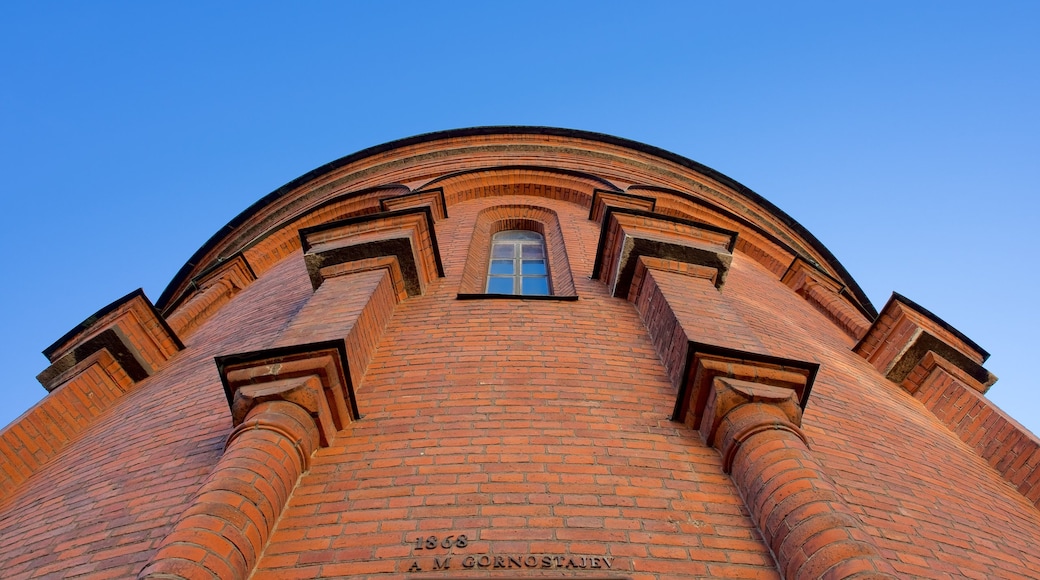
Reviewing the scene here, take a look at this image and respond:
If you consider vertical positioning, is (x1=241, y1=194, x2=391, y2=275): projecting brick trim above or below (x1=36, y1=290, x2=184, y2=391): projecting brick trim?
above

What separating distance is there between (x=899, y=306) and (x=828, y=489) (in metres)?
4.72

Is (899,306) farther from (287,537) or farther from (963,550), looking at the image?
(287,537)

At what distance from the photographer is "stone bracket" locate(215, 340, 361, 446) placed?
3.83 meters

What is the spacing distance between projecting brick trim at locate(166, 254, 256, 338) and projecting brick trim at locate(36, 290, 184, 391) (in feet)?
2.78

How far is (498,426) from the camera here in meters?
4.11

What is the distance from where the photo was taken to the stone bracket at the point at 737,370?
4.03 metres

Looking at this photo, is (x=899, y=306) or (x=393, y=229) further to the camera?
(x=899, y=306)

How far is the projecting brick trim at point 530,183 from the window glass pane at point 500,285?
2.31 meters

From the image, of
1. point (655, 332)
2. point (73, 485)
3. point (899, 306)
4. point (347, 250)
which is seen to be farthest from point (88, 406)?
point (899, 306)

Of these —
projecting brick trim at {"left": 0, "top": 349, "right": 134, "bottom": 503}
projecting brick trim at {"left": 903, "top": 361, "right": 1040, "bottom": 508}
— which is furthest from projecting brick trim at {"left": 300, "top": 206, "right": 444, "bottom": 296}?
projecting brick trim at {"left": 903, "top": 361, "right": 1040, "bottom": 508}

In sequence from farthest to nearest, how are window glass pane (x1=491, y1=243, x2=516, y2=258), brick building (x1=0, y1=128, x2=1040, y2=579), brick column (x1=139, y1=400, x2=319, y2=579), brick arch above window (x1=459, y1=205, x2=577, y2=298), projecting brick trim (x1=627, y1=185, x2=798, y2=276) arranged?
projecting brick trim (x1=627, y1=185, x2=798, y2=276)
window glass pane (x1=491, y1=243, x2=516, y2=258)
brick arch above window (x1=459, y1=205, x2=577, y2=298)
brick building (x1=0, y1=128, x2=1040, y2=579)
brick column (x1=139, y1=400, x2=319, y2=579)

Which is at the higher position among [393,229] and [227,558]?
[393,229]

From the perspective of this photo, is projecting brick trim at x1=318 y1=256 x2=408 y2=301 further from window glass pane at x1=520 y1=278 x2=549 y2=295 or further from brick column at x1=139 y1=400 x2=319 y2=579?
brick column at x1=139 y1=400 x2=319 y2=579

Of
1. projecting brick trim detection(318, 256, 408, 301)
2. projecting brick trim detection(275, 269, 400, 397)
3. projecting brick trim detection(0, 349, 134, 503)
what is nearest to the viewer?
projecting brick trim detection(275, 269, 400, 397)
